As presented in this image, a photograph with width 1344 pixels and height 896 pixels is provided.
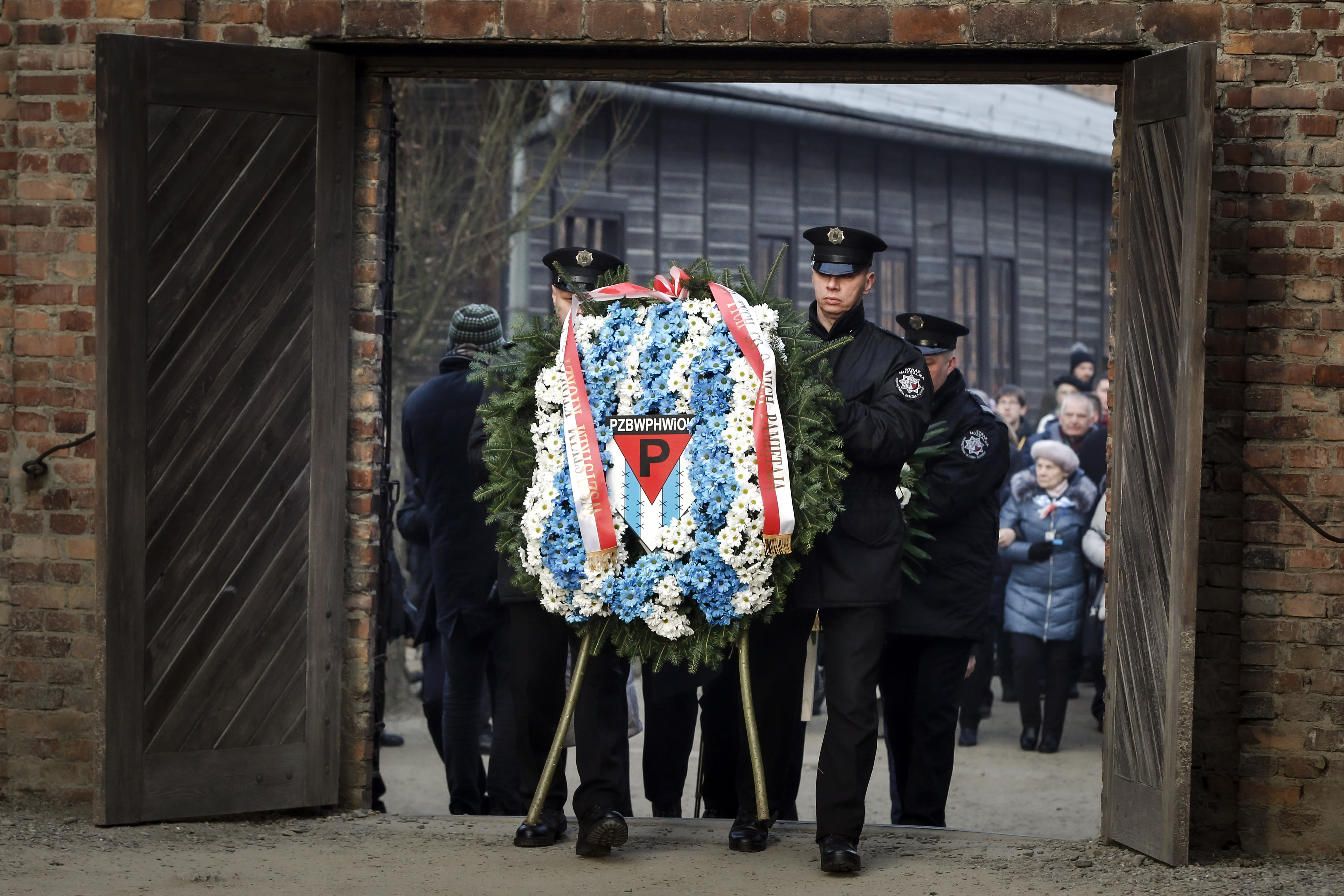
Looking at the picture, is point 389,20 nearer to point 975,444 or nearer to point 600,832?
point 975,444

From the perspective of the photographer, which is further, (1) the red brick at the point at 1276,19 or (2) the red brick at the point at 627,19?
(2) the red brick at the point at 627,19

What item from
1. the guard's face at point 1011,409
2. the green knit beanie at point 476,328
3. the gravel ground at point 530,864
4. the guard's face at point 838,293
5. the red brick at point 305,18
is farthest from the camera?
the guard's face at point 1011,409

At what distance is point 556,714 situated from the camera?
206 inches

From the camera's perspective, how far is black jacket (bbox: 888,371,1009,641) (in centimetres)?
601

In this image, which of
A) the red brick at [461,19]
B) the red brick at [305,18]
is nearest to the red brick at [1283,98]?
the red brick at [461,19]

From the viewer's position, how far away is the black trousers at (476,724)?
6344mm

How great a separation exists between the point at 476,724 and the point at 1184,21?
3.80 metres

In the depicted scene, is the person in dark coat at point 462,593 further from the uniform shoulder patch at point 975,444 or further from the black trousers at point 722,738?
the uniform shoulder patch at point 975,444

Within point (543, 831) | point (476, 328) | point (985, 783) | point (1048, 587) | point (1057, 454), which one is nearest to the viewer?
point (543, 831)

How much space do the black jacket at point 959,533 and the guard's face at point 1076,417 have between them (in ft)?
13.1

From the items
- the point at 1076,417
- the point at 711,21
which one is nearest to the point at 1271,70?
the point at 711,21

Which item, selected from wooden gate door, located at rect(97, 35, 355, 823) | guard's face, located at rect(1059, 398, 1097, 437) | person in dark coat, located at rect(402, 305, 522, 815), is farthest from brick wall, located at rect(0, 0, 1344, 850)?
guard's face, located at rect(1059, 398, 1097, 437)

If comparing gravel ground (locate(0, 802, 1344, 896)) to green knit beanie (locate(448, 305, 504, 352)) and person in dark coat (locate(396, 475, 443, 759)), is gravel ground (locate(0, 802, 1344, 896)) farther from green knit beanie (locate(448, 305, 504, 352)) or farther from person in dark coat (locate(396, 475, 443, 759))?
green knit beanie (locate(448, 305, 504, 352))

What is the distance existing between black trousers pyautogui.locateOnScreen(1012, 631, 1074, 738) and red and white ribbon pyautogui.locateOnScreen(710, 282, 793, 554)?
4.37 metres
